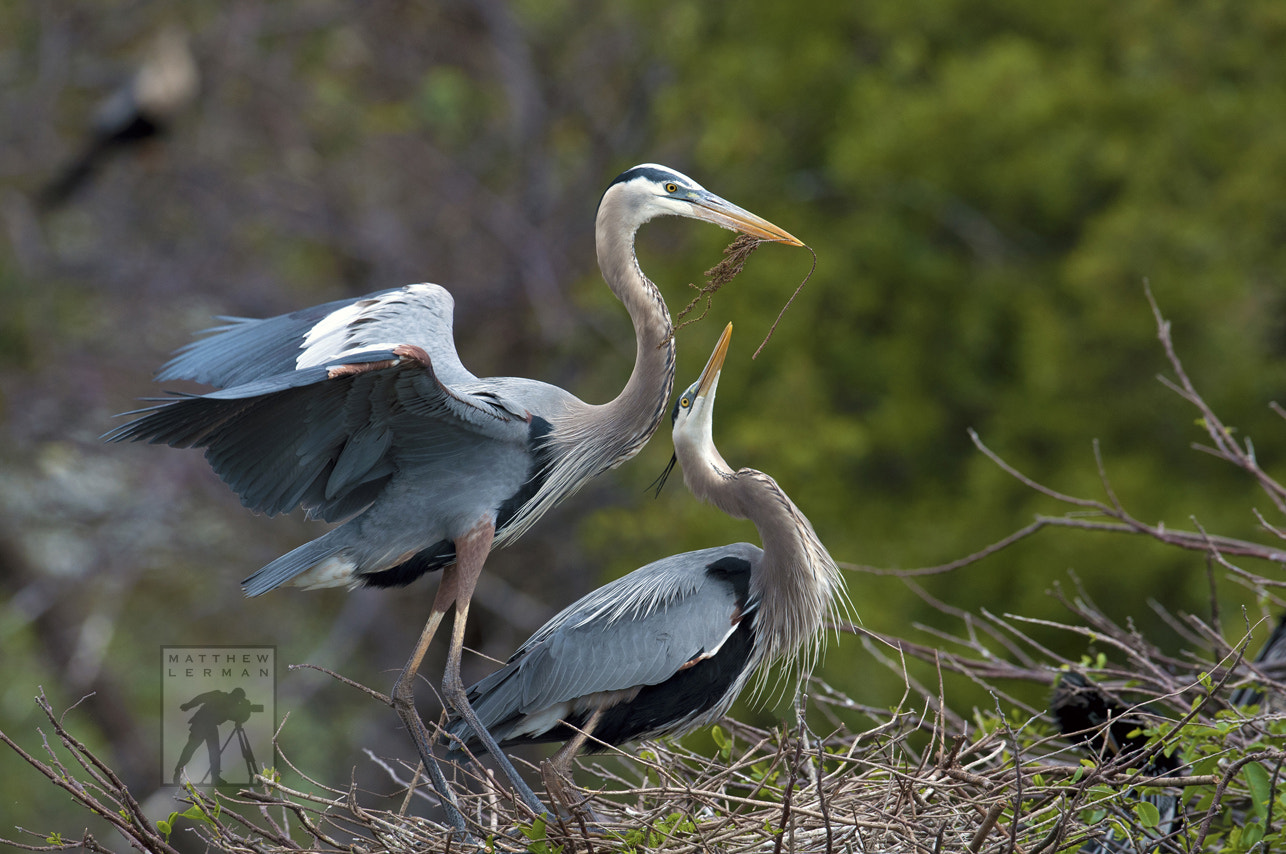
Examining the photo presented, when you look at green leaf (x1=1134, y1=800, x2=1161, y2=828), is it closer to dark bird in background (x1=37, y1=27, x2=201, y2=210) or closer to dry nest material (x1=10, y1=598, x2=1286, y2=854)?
dry nest material (x1=10, y1=598, x2=1286, y2=854)

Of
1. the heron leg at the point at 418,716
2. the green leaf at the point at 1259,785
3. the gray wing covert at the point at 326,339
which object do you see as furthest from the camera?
the gray wing covert at the point at 326,339

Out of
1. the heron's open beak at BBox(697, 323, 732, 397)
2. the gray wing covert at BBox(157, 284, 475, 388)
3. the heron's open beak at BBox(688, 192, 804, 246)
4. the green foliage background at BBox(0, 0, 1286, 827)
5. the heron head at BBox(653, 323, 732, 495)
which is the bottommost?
the green foliage background at BBox(0, 0, 1286, 827)

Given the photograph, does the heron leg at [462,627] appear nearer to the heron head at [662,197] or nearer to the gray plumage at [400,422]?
the gray plumage at [400,422]

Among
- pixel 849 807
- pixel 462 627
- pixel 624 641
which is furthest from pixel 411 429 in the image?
pixel 849 807

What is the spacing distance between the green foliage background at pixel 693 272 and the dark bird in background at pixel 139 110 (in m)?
0.51

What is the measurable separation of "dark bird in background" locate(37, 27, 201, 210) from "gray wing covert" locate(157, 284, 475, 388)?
19.2 ft

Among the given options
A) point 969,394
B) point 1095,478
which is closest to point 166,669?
point 1095,478

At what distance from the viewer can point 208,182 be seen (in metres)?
11.5

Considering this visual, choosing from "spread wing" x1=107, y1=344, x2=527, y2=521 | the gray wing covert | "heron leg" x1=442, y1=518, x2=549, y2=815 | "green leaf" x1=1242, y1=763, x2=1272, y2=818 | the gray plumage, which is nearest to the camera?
"green leaf" x1=1242, y1=763, x2=1272, y2=818

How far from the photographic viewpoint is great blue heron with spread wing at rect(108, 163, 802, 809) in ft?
11.6

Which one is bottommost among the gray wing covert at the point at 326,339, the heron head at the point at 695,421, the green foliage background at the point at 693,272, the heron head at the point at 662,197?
the green foliage background at the point at 693,272

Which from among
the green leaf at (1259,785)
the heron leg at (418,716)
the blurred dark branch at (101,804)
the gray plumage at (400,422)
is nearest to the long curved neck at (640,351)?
the gray plumage at (400,422)

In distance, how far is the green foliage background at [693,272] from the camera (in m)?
10.4

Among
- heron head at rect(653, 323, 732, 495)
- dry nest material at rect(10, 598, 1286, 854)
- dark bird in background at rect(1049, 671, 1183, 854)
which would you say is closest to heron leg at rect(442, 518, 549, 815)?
dry nest material at rect(10, 598, 1286, 854)
